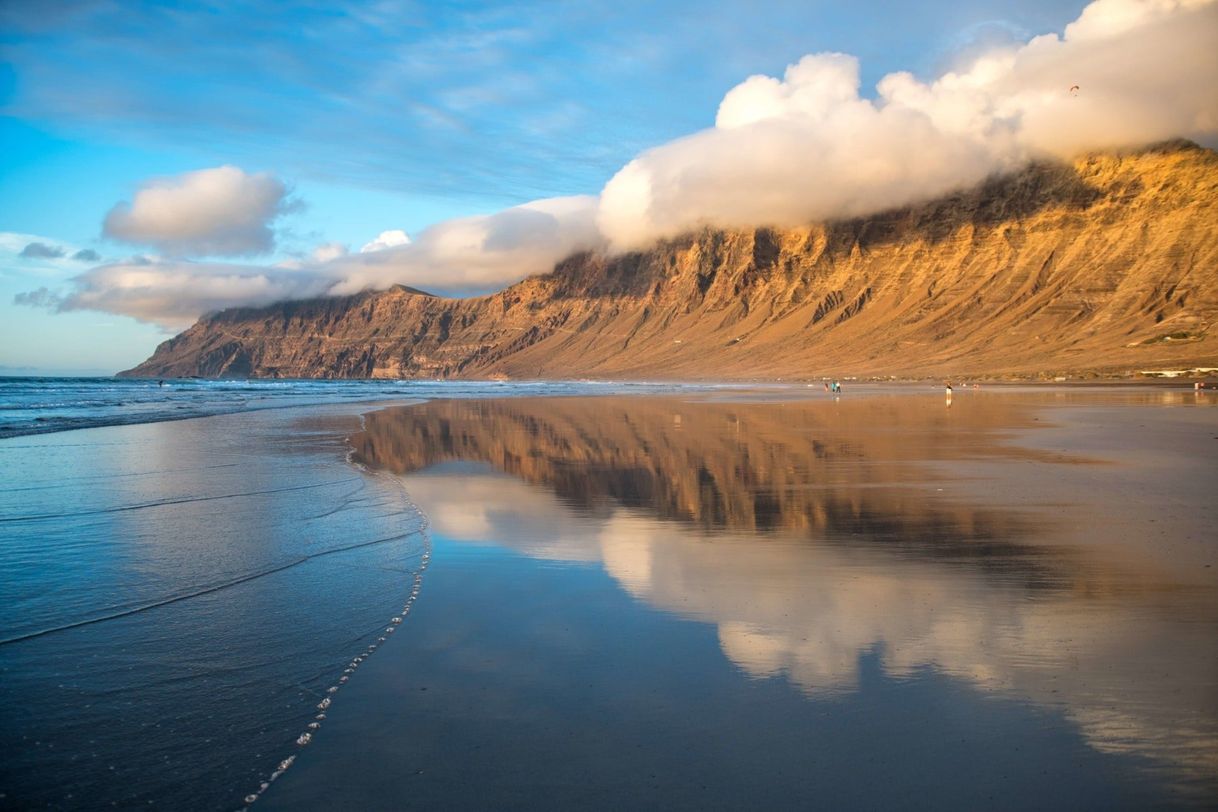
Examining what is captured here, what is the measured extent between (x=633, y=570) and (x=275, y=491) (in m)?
9.16

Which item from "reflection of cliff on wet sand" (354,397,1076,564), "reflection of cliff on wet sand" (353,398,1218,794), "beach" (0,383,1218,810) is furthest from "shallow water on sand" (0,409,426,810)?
"reflection of cliff on wet sand" (354,397,1076,564)

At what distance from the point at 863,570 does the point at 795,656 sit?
10.5ft

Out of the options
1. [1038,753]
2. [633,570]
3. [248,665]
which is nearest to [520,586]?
[633,570]

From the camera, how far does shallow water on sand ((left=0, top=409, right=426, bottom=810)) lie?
5.00 meters

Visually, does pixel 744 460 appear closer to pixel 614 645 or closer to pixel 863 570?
pixel 863 570

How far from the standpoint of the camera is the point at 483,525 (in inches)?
503

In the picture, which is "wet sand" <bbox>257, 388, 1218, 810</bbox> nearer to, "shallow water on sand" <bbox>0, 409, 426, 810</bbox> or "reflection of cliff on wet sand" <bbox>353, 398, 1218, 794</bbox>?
"reflection of cliff on wet sand" <bbox>353, 398, 1218, 794</bbox>

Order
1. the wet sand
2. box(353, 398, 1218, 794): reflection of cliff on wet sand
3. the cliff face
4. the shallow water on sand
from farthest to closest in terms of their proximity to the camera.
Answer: the cliff face
box(353, 398, 1218, 794): reflection of cliff on wet sand
the shallow water on sand
the wet sand

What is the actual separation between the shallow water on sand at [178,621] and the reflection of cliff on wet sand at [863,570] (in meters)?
2.37

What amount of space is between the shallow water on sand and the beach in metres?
0.03

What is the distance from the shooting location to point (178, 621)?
7.70 m

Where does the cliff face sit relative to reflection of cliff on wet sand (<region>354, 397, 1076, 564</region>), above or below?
above

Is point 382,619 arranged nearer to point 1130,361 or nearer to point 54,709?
point 54,709

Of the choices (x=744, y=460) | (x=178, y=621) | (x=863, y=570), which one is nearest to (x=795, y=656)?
(x=863, y=570)
